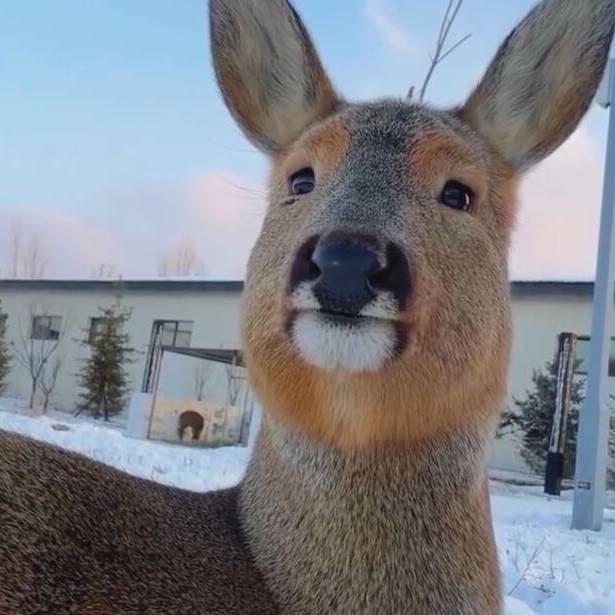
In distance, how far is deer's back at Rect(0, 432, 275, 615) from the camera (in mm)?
2373

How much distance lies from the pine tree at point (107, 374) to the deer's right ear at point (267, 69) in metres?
35.0

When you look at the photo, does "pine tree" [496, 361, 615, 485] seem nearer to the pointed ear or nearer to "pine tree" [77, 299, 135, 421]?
"pine tree" [77, 299, 135, 421]

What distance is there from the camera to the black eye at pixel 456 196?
340 centimetres

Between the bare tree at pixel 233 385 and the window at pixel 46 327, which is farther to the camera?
the window at pixel 46 327

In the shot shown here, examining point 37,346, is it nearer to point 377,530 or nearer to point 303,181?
point 303,181

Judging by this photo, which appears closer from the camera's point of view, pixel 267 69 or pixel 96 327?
pixel 267 69

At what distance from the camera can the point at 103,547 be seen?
101 inches

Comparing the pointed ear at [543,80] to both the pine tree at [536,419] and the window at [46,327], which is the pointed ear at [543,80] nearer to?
the pine tree at [536,419]

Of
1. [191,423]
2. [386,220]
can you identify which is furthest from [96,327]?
[386,220]

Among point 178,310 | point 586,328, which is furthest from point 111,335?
point 586,328

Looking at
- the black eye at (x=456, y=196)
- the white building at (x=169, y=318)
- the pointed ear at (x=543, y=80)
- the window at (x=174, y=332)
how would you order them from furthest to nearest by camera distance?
the window at (x=174, y=332) → the white building at (x=169, y=318) → the pointed ear at (x=543, y=80) → the black eye at (x=456, y=196)

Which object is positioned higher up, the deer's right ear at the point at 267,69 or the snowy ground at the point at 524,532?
the deer's right ear at the point at 267,69

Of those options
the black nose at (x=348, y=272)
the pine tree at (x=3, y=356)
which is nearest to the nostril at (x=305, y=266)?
the black nose at (x=348, y=272)

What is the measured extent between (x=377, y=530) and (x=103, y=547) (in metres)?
0.87
